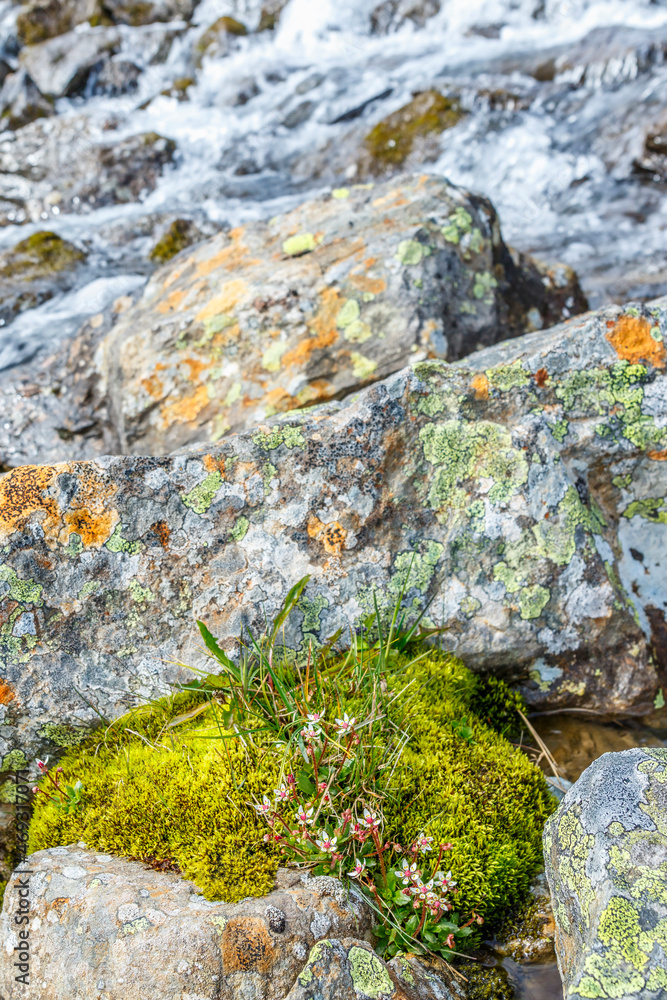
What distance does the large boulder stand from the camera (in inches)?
142

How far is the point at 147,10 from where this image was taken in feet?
76.9

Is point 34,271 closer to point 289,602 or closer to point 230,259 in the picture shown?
point 230,259

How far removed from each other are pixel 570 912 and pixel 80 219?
14.5 meters

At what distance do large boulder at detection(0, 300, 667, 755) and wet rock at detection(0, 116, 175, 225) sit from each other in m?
12.5

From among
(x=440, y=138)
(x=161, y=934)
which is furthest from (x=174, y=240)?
(x=161, y=934)

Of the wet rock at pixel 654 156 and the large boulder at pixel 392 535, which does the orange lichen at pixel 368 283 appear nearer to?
the large boulder at pixel 392 535

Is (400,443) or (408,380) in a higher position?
(408,380)

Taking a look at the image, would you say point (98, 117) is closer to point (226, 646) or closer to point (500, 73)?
point (500, 73)

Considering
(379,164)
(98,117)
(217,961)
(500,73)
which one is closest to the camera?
(217,961)

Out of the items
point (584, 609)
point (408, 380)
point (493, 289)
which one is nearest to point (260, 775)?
point (584, 609)

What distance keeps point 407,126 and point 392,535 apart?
504 inches

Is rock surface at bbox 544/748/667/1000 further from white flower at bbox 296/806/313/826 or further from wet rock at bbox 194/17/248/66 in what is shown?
wet rock at bbox 194/17/248/66

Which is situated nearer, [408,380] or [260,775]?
[260,775]

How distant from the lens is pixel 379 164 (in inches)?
526
